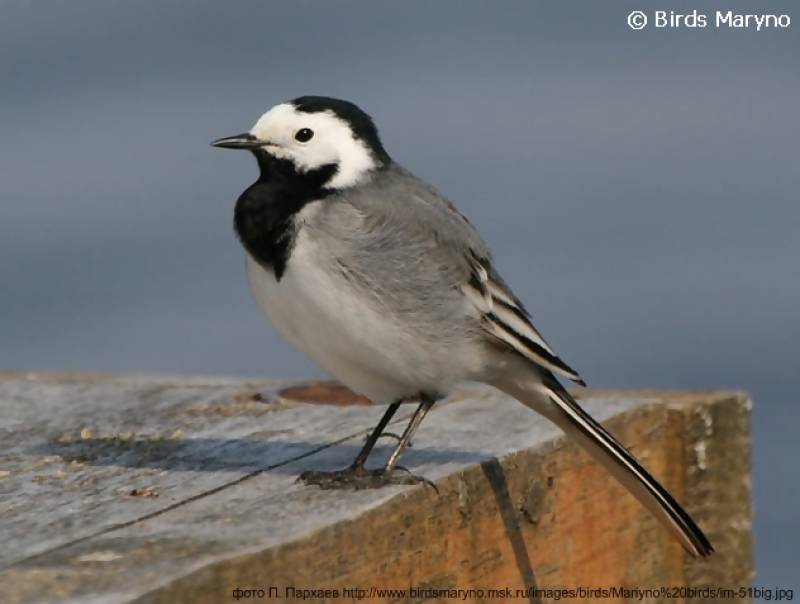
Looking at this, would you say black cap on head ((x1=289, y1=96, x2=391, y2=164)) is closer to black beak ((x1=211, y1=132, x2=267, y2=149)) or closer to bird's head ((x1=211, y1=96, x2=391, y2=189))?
bird's head ((x1=211, y1=96, x2=391, y2=189))

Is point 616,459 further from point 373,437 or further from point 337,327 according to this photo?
point 337,327

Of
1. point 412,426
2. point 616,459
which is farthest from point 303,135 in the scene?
point 616,459

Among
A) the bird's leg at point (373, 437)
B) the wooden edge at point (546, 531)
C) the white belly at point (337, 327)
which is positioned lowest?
the wooden edge at point (546, 531)

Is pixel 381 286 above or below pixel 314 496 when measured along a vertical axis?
above

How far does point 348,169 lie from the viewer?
6.06m

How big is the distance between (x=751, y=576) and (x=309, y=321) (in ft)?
6.44

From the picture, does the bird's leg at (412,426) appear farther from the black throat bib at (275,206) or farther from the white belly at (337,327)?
the black throat bib at (275,206)

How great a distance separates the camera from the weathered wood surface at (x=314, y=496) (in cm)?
445

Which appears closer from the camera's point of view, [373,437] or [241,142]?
[373,437]

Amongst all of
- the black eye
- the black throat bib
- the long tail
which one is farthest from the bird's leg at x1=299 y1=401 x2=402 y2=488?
the black eye

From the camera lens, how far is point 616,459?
Result: 573cm

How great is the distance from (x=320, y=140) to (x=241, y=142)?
0.81 ft

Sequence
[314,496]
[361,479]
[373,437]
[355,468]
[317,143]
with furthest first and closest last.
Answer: [317,143] < [373,437] < [355,468] < [361,479] < [314,496]

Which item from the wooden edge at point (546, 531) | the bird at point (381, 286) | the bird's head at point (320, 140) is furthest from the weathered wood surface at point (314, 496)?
the bird's head at point (320, 140)
